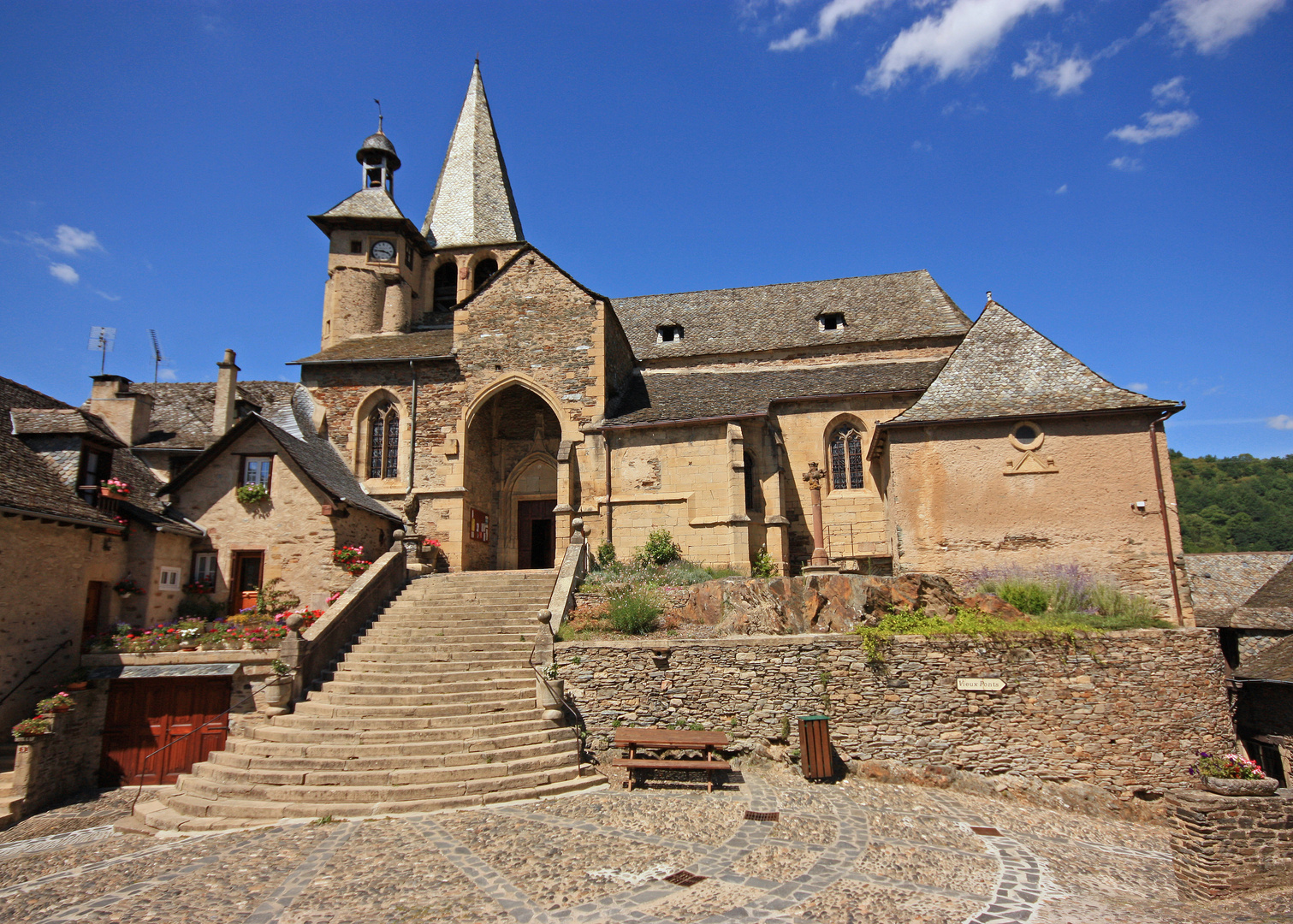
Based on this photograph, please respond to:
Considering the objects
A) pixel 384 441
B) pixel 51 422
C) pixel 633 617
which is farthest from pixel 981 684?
pixel 51 422

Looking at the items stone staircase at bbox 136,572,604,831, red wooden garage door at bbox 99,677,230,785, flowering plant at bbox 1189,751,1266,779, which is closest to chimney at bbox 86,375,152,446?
red wooden garage door at bbox 99,677,230,785

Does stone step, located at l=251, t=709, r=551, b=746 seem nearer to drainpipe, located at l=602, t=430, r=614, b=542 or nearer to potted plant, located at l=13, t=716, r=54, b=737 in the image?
potted plant, located at l=13, t=716, r=54, b=737

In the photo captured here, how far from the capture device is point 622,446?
19156 millimetres

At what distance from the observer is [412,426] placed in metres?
20.2

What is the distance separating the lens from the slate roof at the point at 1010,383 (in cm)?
1537

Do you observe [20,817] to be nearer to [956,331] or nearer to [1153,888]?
[1153,888]

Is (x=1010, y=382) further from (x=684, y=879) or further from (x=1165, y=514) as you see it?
(x=684, y=879)

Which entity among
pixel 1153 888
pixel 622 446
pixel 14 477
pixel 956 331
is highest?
pixel 956 331

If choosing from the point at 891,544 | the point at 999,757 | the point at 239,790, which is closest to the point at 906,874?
the point at 999,757

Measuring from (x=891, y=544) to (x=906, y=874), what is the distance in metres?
10.0

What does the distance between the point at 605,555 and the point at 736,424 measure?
4.82 m

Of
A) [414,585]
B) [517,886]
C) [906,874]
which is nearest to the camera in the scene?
[517,886]

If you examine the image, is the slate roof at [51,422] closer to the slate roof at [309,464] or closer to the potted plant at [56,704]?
the slate roof at [309,464]

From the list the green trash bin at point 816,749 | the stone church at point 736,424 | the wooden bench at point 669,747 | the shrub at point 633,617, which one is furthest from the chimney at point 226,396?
the green trash bin at point 816,749
